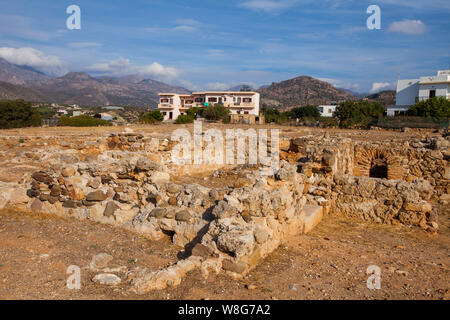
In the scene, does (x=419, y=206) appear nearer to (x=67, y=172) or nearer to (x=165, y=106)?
(x=67, y=172)

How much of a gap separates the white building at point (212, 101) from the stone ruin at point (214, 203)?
5366cm

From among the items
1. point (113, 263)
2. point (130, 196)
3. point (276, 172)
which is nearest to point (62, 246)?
point (113, 263)

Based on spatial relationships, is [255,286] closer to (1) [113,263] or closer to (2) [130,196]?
(1) [113,263]

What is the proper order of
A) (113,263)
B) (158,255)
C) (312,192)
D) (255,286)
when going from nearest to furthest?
(255,286) → (113,263) → (158,255) → (312,192)

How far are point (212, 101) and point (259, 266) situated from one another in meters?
61.4

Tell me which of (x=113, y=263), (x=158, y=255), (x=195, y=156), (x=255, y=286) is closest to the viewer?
(x=255, y=286)

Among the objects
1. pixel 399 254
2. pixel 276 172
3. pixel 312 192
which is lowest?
pixel 399 254

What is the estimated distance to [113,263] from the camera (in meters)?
4.20

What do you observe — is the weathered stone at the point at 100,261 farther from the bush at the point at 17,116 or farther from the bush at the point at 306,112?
the bush at the point at 306,112

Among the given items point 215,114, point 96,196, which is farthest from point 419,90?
point 96,196

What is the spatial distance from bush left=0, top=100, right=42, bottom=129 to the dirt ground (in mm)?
32308

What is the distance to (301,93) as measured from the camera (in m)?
107

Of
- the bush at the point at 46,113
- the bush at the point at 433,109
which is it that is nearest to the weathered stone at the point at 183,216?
the bush at the point at 433,109
